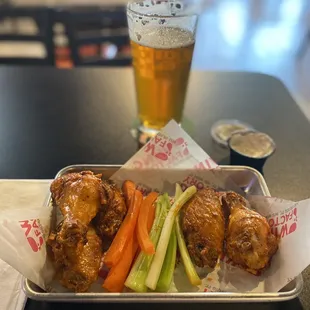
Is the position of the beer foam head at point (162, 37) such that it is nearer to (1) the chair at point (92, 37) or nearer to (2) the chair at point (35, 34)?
(1) the chair at point (92, 37)

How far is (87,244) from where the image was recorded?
87 cm

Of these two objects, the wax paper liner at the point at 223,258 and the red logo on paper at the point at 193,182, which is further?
the red logo on paper at the point at 193,182

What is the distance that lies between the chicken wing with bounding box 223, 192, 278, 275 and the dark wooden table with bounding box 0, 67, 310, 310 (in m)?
0.28

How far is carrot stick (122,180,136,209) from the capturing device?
3.28ft

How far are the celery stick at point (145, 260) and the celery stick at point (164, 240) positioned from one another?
1 centimetres

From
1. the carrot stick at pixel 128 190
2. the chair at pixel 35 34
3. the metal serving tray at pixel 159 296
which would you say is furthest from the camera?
the chair at pixel 35 34

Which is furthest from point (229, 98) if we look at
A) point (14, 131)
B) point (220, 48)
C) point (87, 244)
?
point (220, 48)

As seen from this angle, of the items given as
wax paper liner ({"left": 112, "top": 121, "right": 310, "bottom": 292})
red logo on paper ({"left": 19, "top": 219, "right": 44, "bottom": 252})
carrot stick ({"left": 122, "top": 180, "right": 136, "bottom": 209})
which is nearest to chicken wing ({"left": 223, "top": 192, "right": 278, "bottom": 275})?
wax paper liner ({"left": 112, "top": 121, "right": 310, "bottom": 292})

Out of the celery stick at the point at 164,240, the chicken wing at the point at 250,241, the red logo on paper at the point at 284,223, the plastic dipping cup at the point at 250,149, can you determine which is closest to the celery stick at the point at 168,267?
the celery stick at the point at 164,240

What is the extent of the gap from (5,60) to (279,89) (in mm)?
1252

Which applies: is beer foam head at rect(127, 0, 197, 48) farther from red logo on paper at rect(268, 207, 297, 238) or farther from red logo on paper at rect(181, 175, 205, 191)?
red logo on paper at rect(268, 207, 297, 238)

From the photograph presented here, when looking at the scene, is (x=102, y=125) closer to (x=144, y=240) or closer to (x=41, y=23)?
(x=144, y=240)

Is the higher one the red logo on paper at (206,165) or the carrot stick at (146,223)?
the red logo on paper at (206,165)

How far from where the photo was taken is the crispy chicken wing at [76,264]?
2.65 feet
